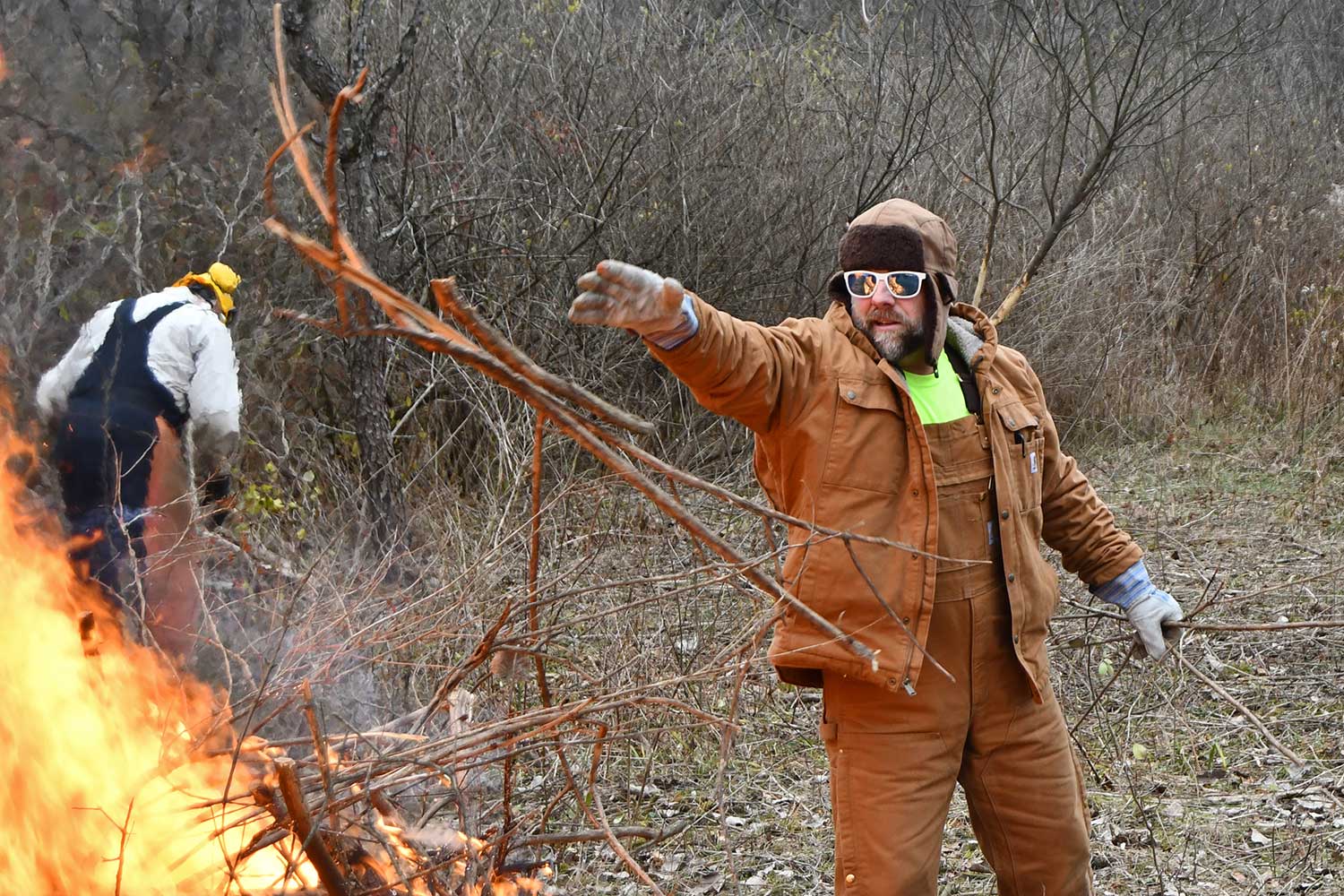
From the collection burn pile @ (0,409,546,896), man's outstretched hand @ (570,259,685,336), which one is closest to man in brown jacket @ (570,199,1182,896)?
man's outstretched hand @ (570,259,685,336)

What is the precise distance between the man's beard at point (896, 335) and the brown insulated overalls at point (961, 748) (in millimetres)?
198

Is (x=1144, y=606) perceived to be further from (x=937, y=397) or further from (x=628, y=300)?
(x=628, y=300)

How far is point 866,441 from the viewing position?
2742 millimetres

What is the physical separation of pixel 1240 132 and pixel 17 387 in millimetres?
12239

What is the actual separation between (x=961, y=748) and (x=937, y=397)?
32.4 inches

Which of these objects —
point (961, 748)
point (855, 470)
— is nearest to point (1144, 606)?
point (961, 748)

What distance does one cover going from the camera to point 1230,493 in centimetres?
848

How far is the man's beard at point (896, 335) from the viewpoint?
9.25ft

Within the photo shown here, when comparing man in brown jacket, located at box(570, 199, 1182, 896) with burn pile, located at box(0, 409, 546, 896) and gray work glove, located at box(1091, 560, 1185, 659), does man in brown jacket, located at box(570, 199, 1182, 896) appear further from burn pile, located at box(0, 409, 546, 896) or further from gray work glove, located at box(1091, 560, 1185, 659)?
burn pile, located at box(0, 409, 546, 896)

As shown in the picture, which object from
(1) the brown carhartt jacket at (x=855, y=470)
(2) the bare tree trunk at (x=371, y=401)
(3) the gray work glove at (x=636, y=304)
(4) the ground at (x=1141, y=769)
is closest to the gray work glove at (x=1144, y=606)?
(4) the ground at (x=1141, y=769)

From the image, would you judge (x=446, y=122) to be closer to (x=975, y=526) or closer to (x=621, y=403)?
(x=621, y=403)

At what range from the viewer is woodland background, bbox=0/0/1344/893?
4.25m

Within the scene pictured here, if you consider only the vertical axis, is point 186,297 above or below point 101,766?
above

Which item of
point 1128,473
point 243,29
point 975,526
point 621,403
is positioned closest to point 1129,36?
point 1128,473
